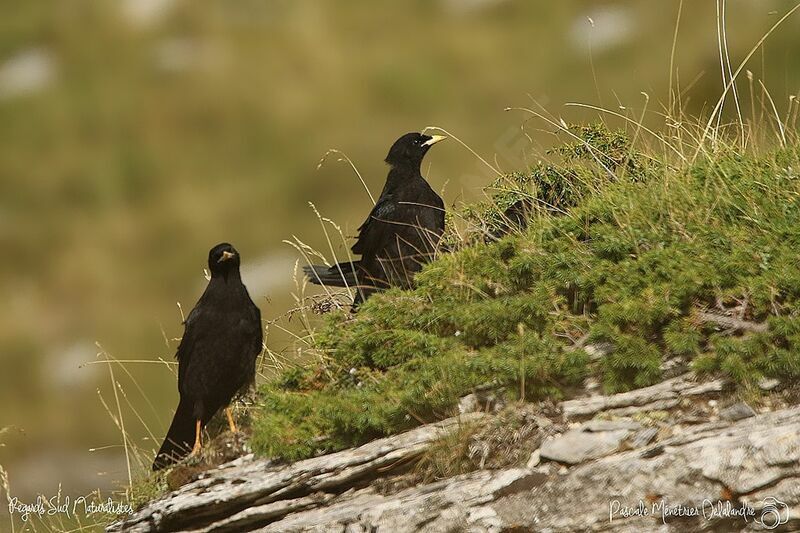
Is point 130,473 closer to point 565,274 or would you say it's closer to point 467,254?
point 467,254

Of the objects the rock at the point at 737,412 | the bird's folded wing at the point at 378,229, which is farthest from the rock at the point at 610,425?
the bird's folded wing at the point at 378,229

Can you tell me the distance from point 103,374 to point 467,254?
17816 mm

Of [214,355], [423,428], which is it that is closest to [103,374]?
[214,355]

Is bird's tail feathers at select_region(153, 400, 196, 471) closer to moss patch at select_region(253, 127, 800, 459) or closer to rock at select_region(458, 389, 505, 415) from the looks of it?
moss patch at select_region(253, 127, 800, 459)

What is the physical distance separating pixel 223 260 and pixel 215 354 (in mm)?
669

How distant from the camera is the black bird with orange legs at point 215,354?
7031 millimetres

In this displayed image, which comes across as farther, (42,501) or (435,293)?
(42,501)

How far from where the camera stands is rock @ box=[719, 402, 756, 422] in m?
4.88

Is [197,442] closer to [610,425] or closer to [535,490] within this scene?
Answer: [535,490]

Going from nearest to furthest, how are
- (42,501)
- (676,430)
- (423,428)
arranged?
1. (676,430)
2. (423,428)
3. (42,501)

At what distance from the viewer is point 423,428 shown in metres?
5.50

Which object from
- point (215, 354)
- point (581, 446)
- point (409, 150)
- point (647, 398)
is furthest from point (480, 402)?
point (409, 150)

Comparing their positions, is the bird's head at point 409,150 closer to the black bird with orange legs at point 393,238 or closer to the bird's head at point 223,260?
the black bird with orange legs at point 393,238

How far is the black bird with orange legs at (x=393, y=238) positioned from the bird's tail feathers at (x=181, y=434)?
1288 millimetres
